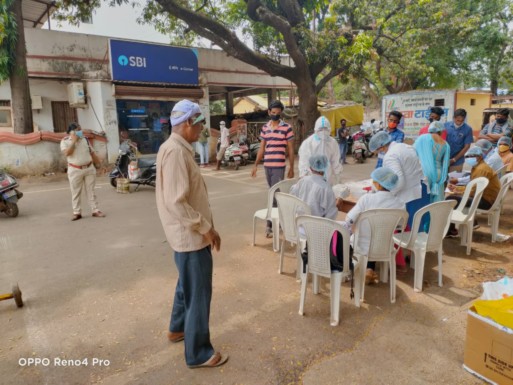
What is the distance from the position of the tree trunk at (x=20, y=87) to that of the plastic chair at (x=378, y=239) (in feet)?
36.0

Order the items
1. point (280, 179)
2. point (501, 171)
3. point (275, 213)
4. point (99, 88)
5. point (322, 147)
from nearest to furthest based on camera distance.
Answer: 1. point (275, 213)
2. point (322, 147)
3. point (280, 179)
4. point (501, 171)
5. point (99, 88)

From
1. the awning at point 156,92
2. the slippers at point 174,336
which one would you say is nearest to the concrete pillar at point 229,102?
the awning at point 156,92

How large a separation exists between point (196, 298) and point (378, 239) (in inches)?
68.8

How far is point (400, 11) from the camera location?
1422 cm

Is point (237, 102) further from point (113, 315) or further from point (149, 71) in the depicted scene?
point (113, 315)

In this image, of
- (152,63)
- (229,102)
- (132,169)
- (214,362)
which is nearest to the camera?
(214,362)

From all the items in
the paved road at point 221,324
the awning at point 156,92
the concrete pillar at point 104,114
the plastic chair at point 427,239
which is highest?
the awning at point 156,92

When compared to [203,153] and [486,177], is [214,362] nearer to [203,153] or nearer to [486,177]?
[486,177]

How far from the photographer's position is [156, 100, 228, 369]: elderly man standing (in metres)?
2.39

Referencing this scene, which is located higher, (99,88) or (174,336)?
(99,88)

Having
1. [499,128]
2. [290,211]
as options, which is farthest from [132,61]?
[290,211]

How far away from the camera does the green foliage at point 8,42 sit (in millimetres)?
10078

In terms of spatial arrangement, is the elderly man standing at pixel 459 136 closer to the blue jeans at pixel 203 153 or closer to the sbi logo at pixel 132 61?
the blue jeans at pixel 203 153

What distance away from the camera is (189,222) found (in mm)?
2391
